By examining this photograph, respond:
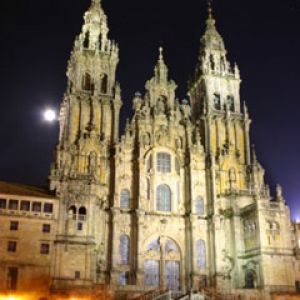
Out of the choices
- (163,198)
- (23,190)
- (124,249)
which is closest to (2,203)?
(23,190)

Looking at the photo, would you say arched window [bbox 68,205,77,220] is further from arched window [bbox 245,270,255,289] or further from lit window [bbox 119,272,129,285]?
arched window [bbox 245,270,255,289]

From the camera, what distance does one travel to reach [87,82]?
6384 cm

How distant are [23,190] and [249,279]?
27.4 m

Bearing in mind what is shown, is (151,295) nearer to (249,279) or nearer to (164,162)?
(249,279)

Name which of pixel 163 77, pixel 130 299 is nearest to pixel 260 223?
pixel 130 299

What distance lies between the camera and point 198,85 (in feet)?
232

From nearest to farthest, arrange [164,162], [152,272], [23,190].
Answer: [23,190] → [152,272] → [164,162]

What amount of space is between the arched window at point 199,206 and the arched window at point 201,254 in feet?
11.9

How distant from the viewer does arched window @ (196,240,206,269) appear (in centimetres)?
5759

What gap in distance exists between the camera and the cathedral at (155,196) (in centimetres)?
4959

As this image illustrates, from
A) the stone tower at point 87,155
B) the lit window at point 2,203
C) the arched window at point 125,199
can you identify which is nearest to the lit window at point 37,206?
the stone tower at point 87,155

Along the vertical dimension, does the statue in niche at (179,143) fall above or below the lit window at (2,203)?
above

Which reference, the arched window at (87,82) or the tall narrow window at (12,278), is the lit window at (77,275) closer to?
the tall narrow window at (12,278)

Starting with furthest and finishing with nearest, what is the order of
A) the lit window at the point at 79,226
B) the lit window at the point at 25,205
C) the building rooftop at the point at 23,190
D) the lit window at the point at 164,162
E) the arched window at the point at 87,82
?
1. the arched window at the point at 87,82
2. the lit window at the point at 164,162
3. the lit window at the point at 79,226
4. the building rooftop at the point at 23,190
5. the lit window at the point at 25,205
